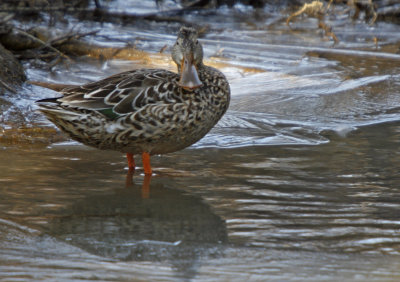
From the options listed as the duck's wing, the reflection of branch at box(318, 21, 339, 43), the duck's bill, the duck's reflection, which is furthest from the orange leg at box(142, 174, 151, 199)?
the reflection of branch at box(318, 21, 339, 43)

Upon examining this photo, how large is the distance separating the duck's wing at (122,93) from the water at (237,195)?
0.58 m

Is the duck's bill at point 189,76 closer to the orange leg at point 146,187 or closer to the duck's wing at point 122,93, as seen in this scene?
the duck's wing at point 122,93

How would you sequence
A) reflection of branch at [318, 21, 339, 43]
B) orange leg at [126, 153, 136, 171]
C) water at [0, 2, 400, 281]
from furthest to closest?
reflection of branch at [318, 21, 339, 43] → orange leg at [126, 153, 136, 171] → water at [0, 2, 400, 281]

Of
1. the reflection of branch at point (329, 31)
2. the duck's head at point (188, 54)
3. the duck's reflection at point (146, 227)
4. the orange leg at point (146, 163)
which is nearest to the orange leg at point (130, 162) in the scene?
the orange leg at point (146, 163)

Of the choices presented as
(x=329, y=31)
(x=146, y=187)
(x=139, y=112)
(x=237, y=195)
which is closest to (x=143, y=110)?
(x=139, y=112)

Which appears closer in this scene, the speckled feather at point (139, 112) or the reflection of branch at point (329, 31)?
the speckled feather at point (139, 112)

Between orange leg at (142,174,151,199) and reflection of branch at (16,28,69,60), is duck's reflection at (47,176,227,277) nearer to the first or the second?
orange leg at (142,174,151,199)

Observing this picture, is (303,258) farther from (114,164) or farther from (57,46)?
(57,46)

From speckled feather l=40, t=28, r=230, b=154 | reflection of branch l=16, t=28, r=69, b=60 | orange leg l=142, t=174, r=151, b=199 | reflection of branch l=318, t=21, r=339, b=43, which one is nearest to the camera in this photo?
orange leg l=142, t=174, r=151, b=199

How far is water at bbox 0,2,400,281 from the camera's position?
3.34 m

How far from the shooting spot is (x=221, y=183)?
4891 millimetres

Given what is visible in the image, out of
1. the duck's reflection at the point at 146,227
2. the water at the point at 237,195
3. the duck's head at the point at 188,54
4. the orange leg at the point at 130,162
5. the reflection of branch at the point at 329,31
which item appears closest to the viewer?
the water at the point at 237,195

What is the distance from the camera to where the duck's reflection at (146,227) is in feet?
11.5

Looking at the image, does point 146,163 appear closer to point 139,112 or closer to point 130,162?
point 130,162
